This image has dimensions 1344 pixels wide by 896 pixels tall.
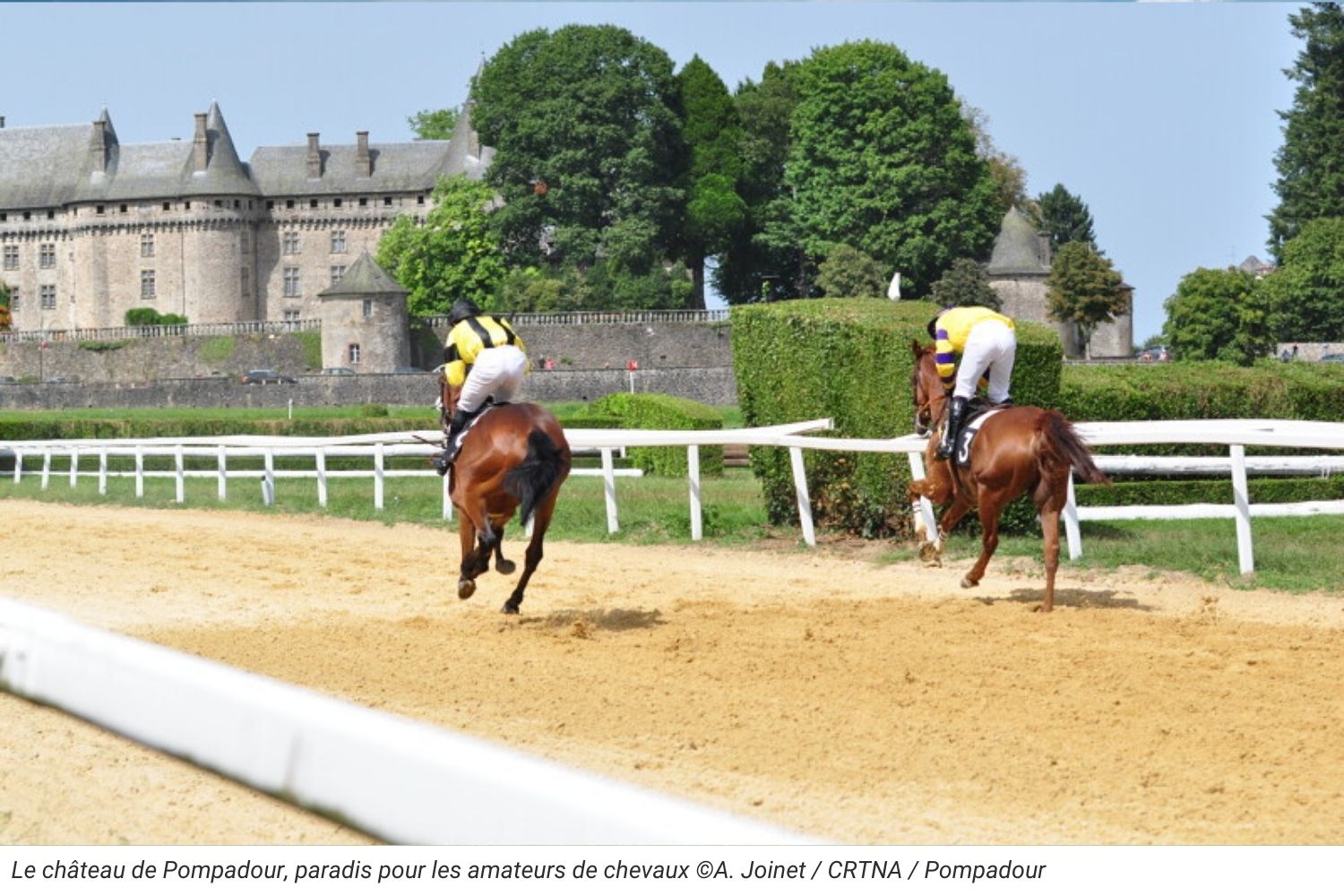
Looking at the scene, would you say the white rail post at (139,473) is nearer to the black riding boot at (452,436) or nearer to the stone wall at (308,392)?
the black riding boot at (452,436)

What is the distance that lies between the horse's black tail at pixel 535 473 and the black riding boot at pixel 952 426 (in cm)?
238

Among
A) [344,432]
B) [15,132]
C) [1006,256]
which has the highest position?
[15,132]

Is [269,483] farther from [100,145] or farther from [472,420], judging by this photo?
[100,145]

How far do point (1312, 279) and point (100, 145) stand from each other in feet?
214

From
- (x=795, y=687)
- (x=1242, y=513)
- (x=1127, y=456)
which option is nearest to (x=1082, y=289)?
(x=1127, y=456)

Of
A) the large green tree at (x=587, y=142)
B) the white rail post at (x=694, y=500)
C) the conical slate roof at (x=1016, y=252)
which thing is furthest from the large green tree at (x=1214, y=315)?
the white rail post at (x=694, y=500)

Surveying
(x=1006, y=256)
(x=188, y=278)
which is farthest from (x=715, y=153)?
(x=188, y=278)

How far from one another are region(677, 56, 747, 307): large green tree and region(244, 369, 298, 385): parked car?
19419 millimetres

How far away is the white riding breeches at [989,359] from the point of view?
11336 mm

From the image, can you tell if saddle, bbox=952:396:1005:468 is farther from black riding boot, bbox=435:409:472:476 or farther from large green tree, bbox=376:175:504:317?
large green tree, bbox=376:175:504:317

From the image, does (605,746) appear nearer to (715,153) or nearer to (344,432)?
(344,432)

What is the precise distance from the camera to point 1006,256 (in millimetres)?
87938

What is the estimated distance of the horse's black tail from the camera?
34.3 ft

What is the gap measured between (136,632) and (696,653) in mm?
3189
